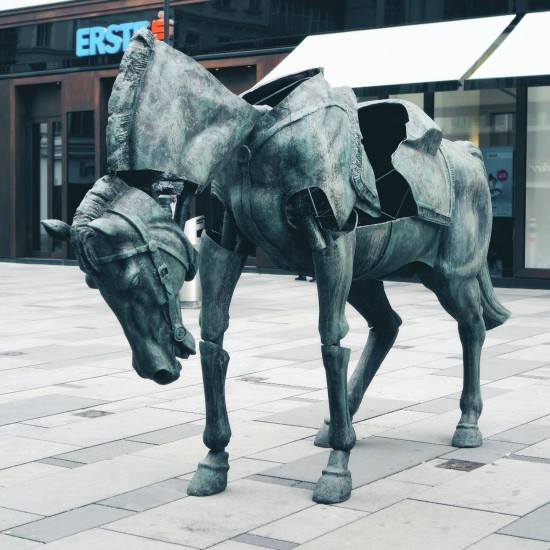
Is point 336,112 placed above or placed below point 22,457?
above

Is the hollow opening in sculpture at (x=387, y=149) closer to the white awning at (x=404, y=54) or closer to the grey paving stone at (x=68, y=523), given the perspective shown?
the grey paving stone at (x=68, y=523)

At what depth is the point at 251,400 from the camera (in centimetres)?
739

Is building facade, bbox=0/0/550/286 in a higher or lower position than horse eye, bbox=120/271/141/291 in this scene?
higher

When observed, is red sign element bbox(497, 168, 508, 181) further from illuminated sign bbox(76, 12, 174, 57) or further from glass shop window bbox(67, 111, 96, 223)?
glass shop window bbox(67, 111, 96, 223)

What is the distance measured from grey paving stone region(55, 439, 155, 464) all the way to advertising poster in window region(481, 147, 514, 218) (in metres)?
12.4

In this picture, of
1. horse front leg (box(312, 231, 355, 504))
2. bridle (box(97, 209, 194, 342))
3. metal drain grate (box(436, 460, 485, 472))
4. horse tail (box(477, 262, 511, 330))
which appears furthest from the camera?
horse tail (box(477, 262, 511, 330))

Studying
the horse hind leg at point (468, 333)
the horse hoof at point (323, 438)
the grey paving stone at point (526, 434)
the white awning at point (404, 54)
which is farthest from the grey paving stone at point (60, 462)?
the white awning at point (404, 54)

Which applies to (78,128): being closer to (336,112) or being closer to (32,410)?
(32,410)

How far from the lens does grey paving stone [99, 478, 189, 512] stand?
4.83m

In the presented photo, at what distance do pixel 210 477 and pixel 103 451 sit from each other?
1074 millimetres

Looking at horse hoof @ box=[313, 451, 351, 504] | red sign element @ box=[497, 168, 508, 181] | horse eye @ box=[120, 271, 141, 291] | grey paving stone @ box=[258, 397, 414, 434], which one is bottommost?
grey paving stone @ box=[258, 397, 414, 434]

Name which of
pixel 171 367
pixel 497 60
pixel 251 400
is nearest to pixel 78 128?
pixel 497 60

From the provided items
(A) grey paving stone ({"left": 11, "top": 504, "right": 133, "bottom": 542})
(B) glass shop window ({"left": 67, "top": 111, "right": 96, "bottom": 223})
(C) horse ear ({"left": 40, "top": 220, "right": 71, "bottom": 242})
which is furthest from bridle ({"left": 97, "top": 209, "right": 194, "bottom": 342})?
(B) glass shop window ({"left": 67, "top": 111, "right": 96, "bottom": 223})

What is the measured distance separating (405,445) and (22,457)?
212cm
